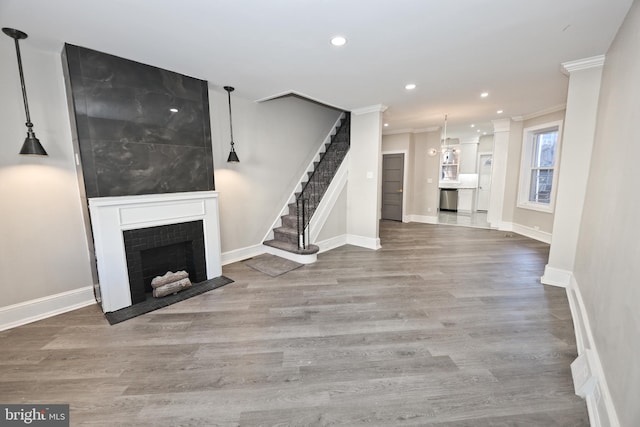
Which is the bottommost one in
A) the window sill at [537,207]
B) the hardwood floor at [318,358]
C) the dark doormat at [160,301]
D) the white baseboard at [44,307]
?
the hardwood floor at [318,358]

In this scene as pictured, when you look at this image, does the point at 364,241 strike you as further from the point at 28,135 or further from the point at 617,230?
the point at 28,135

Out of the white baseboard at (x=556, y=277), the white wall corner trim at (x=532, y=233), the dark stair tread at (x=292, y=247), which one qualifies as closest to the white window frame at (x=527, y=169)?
the white wall corner trim at (x=532, y=233)

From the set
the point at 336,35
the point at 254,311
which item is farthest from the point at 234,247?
the point at 336,35

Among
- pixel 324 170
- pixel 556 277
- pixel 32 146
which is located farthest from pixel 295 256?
pixel 556 277

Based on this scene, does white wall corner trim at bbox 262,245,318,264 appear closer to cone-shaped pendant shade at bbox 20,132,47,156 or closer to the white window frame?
cone-shaped pendant shade at bbox 20,132,47,156

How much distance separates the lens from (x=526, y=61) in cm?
293

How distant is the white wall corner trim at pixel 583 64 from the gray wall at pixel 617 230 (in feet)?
0.45

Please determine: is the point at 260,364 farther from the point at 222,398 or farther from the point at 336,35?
the point at 336,35

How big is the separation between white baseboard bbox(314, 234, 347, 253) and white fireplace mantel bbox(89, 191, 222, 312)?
249 cm

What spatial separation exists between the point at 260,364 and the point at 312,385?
1.53ft

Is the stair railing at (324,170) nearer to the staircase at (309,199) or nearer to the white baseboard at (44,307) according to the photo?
the staircase at (309,199)

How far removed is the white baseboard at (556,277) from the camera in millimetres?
3234

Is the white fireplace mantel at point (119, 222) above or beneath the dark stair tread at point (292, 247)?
above

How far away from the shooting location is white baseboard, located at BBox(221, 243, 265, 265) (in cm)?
428
